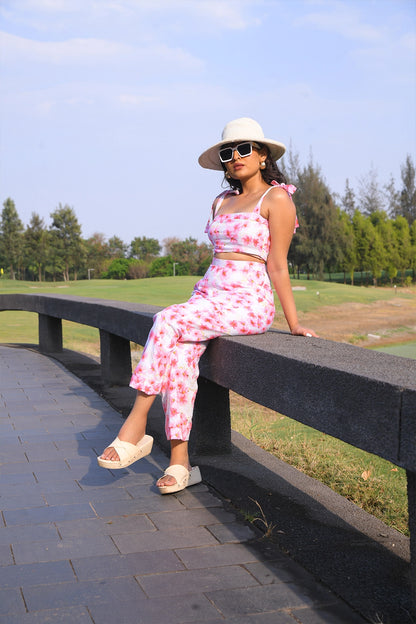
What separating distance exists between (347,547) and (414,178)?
82.7m

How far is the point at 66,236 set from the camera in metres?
72.2

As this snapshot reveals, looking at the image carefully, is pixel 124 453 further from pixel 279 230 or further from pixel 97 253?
pixel 97 253

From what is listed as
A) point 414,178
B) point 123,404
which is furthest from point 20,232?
point 123,404

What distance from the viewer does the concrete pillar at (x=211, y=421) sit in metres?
4.08

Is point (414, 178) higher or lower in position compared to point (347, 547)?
higher

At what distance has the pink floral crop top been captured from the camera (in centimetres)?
391

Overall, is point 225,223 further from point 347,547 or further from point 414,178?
point 414,178

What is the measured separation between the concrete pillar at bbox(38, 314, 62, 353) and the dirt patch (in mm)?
11872

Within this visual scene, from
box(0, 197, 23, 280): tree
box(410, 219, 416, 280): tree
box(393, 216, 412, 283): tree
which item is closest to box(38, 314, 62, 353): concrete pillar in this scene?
box(393, 216, 412, 283): tree

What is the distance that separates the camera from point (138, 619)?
7.18ft

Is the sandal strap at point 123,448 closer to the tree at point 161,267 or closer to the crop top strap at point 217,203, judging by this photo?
the crop top strap at point 217,203

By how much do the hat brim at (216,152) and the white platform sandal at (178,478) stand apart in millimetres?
1839

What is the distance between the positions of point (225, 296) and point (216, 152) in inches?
38.6

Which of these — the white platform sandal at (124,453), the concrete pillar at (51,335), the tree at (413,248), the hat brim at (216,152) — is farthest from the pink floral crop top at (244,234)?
the tree at (413,248)
